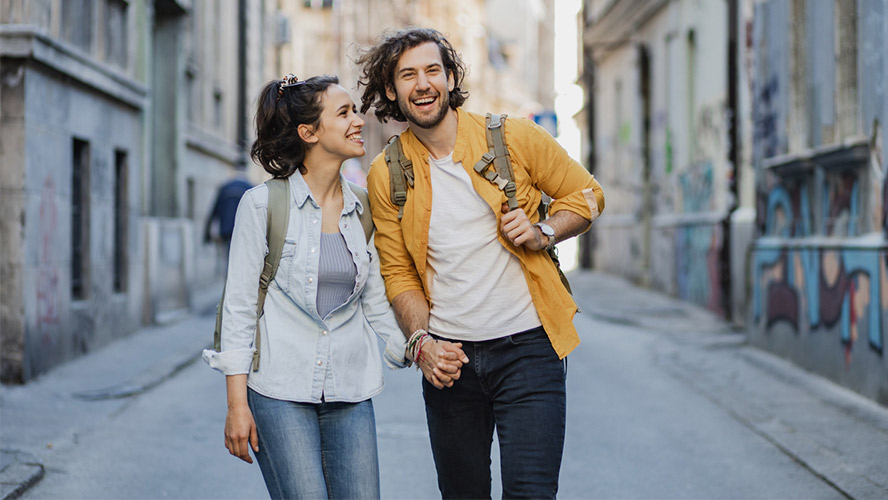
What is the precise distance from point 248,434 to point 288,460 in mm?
140

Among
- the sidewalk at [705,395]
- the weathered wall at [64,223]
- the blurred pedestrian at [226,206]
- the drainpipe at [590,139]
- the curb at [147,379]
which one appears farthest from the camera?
the drainpipe at [590,139]

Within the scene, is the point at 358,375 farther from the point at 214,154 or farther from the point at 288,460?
the point at 214,154

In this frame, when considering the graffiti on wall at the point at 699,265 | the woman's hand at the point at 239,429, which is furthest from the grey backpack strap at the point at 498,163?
the graffiti on wall at the point at 699,265

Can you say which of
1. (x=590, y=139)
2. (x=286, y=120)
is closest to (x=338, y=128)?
(x=286, y=120)

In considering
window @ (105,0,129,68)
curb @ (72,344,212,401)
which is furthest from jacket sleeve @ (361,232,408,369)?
window @ (105,0,129,68)

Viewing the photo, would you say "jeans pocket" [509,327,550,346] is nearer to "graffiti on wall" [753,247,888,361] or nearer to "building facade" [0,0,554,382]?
"building facade" [0,0,554,382]

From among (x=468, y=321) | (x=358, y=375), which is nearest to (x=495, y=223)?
(x=468, y=321)

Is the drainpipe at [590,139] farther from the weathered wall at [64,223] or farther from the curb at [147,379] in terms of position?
the curb at [147,379]

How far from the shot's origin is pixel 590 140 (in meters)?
30.3

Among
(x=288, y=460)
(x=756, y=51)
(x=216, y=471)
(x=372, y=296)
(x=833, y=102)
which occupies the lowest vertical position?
(x=216, y=471)

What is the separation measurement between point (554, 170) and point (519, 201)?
160 millimetres

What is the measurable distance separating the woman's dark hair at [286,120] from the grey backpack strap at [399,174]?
277mm

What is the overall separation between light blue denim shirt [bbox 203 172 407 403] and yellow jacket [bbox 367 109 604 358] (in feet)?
0.53

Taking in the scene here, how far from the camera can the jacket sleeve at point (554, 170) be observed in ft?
12.1
